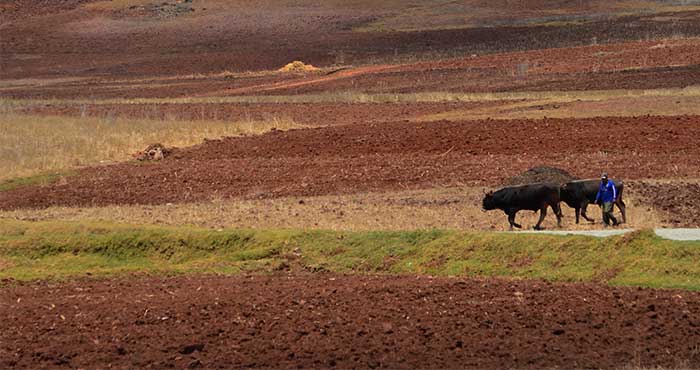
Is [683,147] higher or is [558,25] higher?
[683,147]

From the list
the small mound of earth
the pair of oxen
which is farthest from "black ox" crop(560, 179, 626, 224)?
the small mound of earth

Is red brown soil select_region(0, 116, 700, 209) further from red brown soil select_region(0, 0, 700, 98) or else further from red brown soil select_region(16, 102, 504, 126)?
red brown soil select_region(0, 0, 700, 98)

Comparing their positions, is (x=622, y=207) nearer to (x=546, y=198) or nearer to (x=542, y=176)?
(x=546, y=198)

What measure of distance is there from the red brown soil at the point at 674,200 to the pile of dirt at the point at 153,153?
1494cm

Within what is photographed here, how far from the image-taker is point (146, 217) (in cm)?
2642

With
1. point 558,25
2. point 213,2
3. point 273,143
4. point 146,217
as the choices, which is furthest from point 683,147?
point 213,2

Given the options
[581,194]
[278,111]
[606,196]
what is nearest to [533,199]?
[581,194]

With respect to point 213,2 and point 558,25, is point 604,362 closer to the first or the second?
point 558,25

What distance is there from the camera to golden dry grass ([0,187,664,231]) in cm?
2417

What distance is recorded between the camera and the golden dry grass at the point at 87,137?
36594 mm

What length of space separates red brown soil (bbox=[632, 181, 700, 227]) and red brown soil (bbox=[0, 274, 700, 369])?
266 inches

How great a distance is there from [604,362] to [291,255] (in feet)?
25.1

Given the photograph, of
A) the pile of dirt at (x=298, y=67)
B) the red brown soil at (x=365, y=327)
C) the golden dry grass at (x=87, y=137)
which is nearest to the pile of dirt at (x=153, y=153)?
the golden dry grass at (x=87, y=137)

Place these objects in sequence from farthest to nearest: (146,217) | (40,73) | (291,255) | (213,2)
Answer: (213,2) < (40,73) < (146,217) < (291,255)
